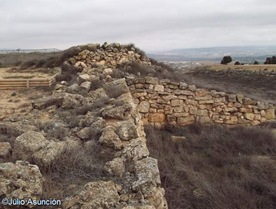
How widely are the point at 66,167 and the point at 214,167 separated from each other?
3.90m

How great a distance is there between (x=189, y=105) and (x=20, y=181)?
773cm

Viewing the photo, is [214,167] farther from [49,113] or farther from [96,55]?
[96,55]

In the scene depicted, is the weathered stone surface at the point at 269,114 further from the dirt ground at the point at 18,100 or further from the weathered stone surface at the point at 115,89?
the dirt ground at the point at 18,100

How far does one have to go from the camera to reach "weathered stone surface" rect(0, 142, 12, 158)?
11.9 feet

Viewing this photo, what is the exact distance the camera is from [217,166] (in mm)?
6875

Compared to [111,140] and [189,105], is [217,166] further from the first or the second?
[189,105]

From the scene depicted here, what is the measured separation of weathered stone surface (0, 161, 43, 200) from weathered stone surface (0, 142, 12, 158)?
532mm

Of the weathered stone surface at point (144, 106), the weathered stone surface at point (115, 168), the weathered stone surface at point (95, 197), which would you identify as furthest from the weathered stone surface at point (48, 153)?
the weathered stone surface at point (144, 106)

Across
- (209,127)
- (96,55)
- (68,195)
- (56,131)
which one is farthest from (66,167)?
(96,55)

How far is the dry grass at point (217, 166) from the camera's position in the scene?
507cm

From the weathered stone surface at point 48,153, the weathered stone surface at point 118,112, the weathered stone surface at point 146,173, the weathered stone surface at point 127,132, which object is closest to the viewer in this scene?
the weathered stone surface at point 146,173

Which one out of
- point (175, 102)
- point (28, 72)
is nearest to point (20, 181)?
point (175, 102)

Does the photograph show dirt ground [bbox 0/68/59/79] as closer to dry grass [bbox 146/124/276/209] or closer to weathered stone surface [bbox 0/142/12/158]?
dry grass [bbox 146/124/276/209]

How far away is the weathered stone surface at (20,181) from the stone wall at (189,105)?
696cm
